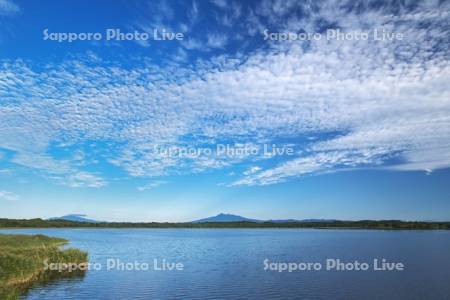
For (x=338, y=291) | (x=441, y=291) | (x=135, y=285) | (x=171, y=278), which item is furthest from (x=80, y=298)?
(x=441, y=291)

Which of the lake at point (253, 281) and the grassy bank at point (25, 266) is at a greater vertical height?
the grassy bank at point (25, 266)

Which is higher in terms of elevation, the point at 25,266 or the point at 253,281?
the point at 25,266

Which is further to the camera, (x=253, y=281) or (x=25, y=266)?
(x=253, y=281)

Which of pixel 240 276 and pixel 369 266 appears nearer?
pixel 240 276

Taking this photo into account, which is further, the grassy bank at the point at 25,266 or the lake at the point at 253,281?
the lake at the point at 253,281

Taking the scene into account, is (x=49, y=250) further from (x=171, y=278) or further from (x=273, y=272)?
(x=273, y=272)

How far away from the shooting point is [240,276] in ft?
157

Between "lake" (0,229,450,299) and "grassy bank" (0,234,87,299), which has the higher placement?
"grassy bank" (0,234,87,299)

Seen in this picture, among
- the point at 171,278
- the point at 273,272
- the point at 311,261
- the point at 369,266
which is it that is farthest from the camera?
the point at 311,261

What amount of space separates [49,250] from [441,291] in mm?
43544

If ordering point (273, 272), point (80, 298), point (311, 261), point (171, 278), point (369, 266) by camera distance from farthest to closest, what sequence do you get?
point (311, 261)
point (369, 266)
point (273, 272)
point (171, 278)
point (80, 298)

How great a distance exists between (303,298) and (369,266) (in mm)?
23675

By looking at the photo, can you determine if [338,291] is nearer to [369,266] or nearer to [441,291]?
[441,291]

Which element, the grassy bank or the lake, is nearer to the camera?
the grassy bank
